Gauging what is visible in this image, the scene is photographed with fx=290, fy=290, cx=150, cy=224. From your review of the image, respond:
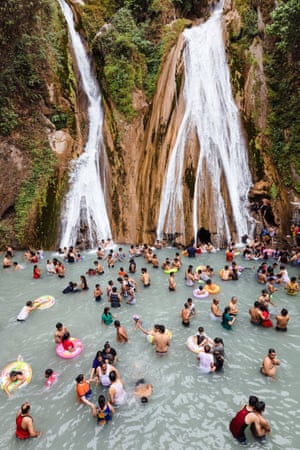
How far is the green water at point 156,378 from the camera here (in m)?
5.80

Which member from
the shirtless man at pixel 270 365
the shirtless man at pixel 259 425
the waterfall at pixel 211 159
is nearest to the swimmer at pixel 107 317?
the shirtless man at pixel 270 365

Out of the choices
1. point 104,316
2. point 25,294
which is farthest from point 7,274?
point 104,316

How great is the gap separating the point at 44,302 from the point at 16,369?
3701 mm

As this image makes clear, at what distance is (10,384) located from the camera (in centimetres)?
713

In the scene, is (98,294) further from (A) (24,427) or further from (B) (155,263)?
(A) (24,427)

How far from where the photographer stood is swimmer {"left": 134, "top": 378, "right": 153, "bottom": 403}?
6.60m

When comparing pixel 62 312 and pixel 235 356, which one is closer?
pixel 235 356

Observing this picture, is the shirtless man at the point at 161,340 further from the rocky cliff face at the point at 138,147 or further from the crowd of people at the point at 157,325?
the rocky cliff face at the point at 138,147

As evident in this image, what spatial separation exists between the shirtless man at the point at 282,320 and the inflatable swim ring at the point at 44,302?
8.03 m

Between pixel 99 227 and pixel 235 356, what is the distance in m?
11.6

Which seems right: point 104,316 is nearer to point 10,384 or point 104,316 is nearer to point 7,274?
point 10,384

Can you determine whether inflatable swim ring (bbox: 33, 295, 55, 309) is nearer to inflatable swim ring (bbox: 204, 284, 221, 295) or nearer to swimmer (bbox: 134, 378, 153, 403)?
swimmer (bbox: 134, 378, 153, 403)

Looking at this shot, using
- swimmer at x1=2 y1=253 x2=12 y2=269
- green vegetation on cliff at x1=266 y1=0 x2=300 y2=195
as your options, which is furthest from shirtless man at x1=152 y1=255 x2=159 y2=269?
green vegetation on cliff at x1=266 y1=0 x2=300 y2=195

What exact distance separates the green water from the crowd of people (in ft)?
0.71
